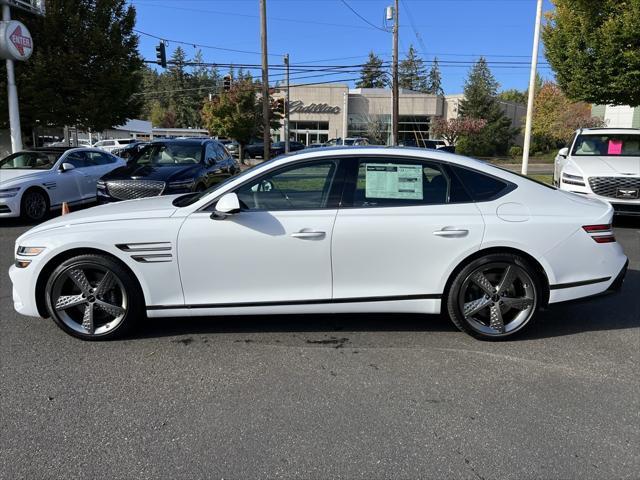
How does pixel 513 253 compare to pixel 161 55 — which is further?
pixel 161 55

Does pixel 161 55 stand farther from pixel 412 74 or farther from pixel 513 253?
pixel 412 74

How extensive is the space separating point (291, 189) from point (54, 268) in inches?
79.7

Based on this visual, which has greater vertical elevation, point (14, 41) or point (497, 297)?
point (14, 41)

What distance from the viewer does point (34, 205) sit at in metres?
10.0

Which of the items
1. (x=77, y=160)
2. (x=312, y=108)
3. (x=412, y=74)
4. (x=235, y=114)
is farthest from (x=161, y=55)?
(x=412, y=74)

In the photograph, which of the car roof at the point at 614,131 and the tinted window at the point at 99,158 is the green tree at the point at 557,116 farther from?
the tinted window at the point at 99,158

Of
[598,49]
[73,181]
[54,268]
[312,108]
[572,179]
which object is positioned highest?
[312,108]

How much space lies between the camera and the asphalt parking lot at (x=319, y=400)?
8.70ft

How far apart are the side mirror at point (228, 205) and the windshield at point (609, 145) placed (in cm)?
920

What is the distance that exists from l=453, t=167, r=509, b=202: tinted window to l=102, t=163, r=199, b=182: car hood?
622 centimetres

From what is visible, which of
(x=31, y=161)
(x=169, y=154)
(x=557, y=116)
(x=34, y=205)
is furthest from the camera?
(x=557, y=116)

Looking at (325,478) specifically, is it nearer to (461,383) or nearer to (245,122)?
(461,383)

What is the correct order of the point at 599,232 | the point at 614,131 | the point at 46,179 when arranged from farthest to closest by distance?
the point at 614,131, the point at 46,179, the point at 599,232

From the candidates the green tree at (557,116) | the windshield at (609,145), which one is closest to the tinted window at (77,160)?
the windshield at (609,145)
